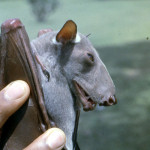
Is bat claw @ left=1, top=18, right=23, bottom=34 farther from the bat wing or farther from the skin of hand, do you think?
the skin of hand

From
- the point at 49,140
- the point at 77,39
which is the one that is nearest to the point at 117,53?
the point at 77,39

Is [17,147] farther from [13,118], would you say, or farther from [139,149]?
[139,149]

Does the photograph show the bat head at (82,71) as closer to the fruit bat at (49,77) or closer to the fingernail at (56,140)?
the fruit bat at (49,77)

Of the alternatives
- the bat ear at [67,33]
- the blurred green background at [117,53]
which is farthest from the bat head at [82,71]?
the blurred green background at [117,53]

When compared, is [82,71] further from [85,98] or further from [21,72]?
[21,72]

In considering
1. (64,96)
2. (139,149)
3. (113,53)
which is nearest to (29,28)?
(113,53)
